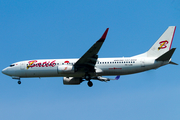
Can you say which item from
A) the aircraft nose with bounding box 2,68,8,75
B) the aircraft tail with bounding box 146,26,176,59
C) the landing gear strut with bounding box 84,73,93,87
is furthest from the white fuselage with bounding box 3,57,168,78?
the aircraft tail with bounding box 146,26,176,59

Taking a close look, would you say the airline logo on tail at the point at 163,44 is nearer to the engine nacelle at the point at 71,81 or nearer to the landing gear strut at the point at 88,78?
the landing gear strut at the point at 88,78

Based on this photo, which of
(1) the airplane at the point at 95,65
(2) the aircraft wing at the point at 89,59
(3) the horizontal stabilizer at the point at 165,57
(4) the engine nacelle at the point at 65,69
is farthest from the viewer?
(4) the engine nacelle at the point at 65,69

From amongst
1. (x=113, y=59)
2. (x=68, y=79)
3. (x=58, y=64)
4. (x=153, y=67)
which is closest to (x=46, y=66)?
(x=58, y=64)

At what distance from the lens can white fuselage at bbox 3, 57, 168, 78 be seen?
3419cm

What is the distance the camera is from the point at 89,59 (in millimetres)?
33656

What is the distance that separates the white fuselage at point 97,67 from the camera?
3419 cm

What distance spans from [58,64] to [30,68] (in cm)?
363

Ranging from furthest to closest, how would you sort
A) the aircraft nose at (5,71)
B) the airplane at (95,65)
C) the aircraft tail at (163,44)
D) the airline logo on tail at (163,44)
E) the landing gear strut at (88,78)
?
the aircraft nose at (5,71)
the airline logo on tail at (163,44)
the aircraft tail at (163,44)
the landing gear strut at (88,78)
the airplane at (95,65)

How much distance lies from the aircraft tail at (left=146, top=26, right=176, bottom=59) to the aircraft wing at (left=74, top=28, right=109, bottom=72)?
7204mm

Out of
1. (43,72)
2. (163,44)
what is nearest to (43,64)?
(43,72)

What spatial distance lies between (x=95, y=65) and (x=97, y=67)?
1.14 feet

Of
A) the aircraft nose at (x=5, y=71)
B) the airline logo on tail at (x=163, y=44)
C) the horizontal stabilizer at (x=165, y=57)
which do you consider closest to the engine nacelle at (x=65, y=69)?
the aircraft nose at (x=5, y=71)

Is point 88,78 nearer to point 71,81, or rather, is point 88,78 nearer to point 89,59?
point 89,59

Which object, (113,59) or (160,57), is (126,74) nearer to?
(113,59)
